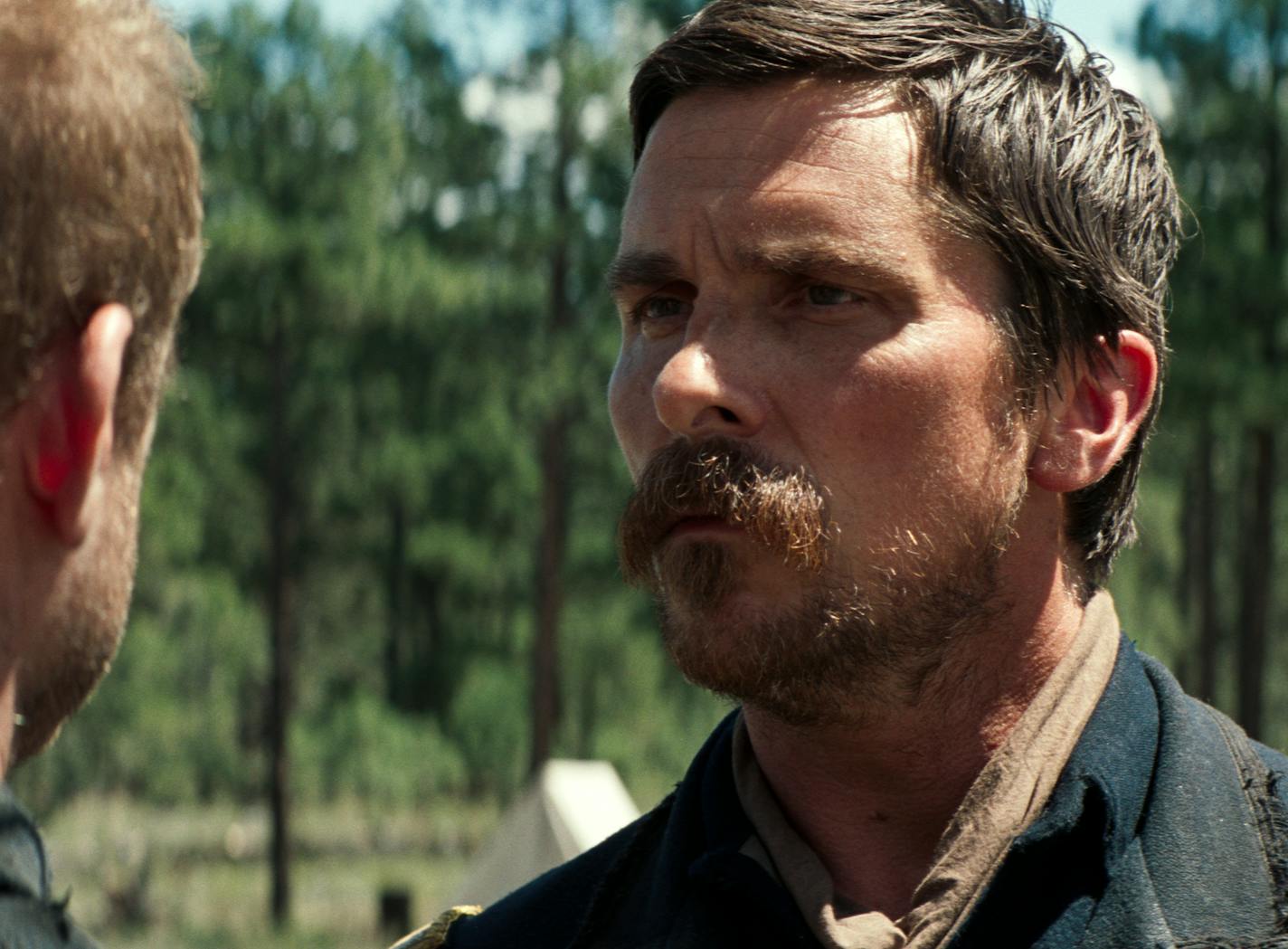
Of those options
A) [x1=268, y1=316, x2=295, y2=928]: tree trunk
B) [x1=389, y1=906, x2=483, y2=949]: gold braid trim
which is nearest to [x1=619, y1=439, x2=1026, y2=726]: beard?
[x1=389, y1=906, x2=483, y2=949]: gold braid trim

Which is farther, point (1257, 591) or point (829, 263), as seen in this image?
point (1257, 591)

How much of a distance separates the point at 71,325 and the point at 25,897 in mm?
474

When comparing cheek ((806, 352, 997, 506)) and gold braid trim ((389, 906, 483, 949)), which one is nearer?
cheek ((806, 352, 997, 506))

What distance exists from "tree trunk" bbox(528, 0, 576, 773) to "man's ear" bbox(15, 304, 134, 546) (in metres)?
18.1

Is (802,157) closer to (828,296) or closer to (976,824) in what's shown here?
(828,296)

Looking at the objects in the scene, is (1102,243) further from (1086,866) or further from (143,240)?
(143,240)

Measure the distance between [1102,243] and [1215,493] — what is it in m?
24.9

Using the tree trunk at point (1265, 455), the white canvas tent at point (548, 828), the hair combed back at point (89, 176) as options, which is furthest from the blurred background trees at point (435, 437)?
the hair combed back at point (89, 176)

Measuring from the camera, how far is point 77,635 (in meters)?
1.50

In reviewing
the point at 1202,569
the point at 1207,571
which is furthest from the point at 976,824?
the point at 1202,569

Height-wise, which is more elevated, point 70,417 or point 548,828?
point 70,417

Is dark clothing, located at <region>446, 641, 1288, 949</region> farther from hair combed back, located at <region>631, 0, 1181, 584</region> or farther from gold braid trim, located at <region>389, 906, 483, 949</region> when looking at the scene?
hair combed back, located at <region>631, 0, 1181, 584</region>

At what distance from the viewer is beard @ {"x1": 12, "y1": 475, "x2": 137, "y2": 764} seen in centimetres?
149

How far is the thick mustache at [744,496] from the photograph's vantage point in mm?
2010
